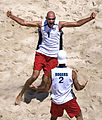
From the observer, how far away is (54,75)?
488 cm

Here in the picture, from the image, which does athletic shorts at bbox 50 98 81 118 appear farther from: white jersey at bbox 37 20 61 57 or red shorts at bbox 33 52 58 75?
white jersey at bbox 37 20 61 57

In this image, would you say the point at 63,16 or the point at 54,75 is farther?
the point at 63,16

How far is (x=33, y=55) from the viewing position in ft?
26.3

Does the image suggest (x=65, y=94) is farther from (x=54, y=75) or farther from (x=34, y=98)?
(x=34, y=98)

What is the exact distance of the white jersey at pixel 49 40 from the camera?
19.6 ft

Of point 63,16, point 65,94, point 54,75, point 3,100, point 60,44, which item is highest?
point 63,16

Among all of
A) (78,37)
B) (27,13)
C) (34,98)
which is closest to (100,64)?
(78,37)

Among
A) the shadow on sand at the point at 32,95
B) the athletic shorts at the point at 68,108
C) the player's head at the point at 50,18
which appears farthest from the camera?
the shadow on sand at the point at 32,95

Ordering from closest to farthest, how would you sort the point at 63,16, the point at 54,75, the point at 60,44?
the point at 54,75, the point at 60,44, the point at 63,16

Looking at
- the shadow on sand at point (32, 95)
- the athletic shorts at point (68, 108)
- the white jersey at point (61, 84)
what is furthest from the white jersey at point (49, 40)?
the athletic shorts at point (68, 108)

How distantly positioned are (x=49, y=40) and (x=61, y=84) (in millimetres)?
1396

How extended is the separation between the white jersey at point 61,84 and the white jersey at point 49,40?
123 centimetres

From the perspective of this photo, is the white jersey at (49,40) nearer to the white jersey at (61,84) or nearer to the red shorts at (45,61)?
the red shorts at (45,61)

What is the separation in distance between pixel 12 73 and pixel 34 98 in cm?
112
